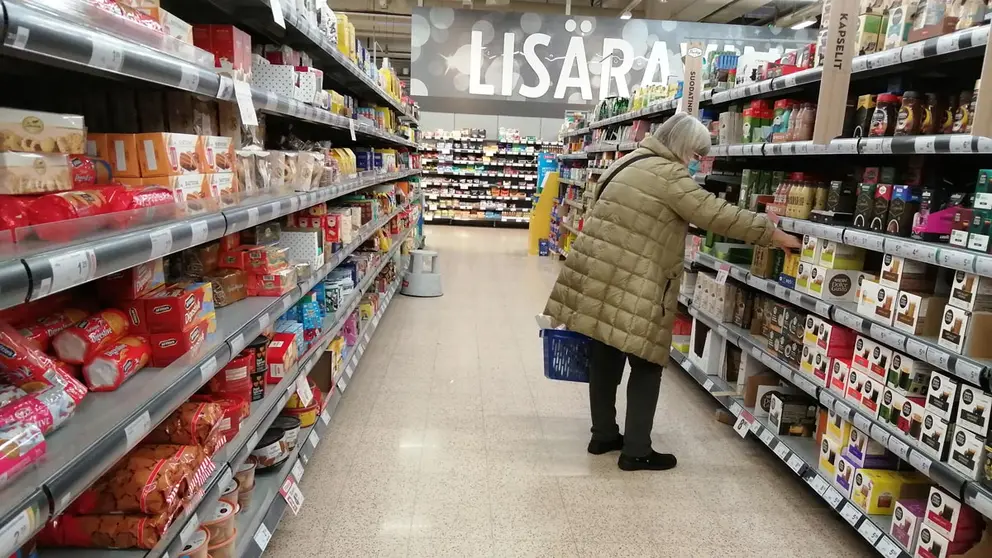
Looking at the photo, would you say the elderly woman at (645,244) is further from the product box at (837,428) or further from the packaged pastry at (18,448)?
the packaged pastry at (18,448)

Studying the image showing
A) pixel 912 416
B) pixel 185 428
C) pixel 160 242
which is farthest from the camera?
pixel 912 416

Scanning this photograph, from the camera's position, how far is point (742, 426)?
132 inches

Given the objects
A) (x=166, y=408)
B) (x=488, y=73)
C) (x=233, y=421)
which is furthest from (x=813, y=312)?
(x=488, y=73)

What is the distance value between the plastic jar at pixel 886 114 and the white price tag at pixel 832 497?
1445 mm

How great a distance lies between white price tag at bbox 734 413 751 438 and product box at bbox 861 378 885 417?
2.70 feet

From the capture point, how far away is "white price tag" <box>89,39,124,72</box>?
1142mm

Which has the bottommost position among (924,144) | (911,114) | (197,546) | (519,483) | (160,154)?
(519,483)

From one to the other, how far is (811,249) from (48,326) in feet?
9.39

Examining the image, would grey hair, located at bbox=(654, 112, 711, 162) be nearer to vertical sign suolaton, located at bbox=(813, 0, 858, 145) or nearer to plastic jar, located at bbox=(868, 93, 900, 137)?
vertical sign suolaton, located at bbox=(813, 0, 858, 145)

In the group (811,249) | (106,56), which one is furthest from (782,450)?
(106,56)

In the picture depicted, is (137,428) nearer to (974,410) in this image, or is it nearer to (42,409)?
(42,409)

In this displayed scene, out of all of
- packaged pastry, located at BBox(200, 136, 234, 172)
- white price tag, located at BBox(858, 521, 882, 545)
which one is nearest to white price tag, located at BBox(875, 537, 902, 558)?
white price tag, located at BBox(858, 521, 882, 545)

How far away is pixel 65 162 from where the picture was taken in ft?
4.53

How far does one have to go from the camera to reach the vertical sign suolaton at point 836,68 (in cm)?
247
